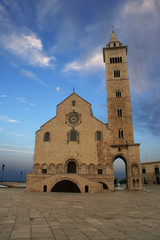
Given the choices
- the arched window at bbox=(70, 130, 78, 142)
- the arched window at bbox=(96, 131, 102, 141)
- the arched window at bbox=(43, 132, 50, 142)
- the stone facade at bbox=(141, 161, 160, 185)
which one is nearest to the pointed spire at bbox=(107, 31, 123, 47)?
the arched window at bbox=(96, 131, 102, 141)

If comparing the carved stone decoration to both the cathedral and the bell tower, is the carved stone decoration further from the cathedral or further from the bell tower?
the bell tower

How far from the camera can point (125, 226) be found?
6.93 meters

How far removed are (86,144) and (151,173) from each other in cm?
4355

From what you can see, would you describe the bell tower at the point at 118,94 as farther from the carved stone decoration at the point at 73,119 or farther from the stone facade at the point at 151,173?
the stone facade at the point at 151,173

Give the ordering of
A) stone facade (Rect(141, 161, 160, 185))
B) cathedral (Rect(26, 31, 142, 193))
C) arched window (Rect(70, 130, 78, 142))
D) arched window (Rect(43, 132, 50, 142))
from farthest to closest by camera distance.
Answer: stone facade (Rect(141, 161, 160, 185))
arched window (Rect(43, 132, 50, 142))
arched window (Rect(70, 130, 78, 142))
cathedral (Rect(26, 31, 142, 193))

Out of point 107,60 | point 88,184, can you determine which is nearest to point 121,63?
point 107,60

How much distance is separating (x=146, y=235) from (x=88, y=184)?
2067 centimetres

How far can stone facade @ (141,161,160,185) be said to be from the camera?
64312 millimetres

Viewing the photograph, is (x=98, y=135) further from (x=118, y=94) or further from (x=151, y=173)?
(x=151, y=173)

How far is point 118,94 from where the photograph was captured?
38.7 metres

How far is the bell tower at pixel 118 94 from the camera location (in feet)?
117

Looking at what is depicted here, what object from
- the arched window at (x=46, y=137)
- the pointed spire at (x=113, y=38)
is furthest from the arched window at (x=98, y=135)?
the pointed spire at (x=113, y=38)

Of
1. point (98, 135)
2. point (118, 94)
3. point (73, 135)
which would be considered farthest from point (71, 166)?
point (118, 94)

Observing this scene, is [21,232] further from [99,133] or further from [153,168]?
[153,168]
